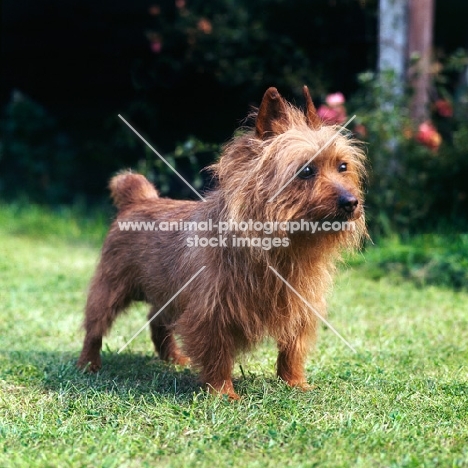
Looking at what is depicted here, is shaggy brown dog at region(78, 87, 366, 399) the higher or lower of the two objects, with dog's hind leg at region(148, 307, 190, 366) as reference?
higher

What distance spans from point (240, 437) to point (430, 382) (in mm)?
1262

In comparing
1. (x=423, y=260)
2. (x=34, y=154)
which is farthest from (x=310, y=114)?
(x=34, y=154)

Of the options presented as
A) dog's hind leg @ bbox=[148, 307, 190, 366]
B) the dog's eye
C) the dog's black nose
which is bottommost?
dog's hind leg @ bbox=[148, 307, 190, 366]

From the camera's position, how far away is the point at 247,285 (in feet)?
11.2

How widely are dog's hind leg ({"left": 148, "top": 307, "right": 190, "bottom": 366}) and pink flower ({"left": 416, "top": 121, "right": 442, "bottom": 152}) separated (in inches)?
167

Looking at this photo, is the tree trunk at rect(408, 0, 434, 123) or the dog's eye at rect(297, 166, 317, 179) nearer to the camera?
the dog's eye at rect(297, 166, 317, 179)

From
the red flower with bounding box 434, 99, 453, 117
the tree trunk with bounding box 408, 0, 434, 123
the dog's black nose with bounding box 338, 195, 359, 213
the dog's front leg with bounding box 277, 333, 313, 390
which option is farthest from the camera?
the red flower with bounding box 434, 99, 453, 117

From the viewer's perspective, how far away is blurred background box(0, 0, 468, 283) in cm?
765

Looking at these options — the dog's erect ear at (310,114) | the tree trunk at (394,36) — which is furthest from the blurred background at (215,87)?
the dog's erect ear at (310,114)

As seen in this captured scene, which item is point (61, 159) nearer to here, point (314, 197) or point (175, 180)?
point (175, 180)

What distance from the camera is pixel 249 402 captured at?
3.33 metres

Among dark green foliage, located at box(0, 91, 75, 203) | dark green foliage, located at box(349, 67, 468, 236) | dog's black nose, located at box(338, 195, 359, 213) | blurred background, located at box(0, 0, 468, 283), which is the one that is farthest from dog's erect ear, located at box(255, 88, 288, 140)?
dark green foliage, located at box(0, 91, 75, 203)

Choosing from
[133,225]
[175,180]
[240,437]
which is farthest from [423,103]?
[240,437]

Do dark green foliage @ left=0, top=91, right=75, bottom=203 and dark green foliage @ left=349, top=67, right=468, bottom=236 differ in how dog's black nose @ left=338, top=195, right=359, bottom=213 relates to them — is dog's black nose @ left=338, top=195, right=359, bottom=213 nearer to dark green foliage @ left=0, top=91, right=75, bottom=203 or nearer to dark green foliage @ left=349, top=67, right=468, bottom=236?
dark green foliage @ left=349, top=67, right=468, bottom=236
